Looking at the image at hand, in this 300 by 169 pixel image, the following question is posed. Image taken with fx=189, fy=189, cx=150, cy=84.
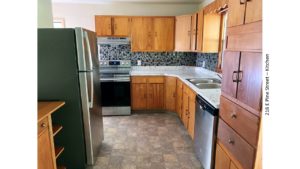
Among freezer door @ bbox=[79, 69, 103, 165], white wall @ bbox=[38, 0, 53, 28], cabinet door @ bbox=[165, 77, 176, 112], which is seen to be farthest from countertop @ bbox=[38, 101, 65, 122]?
cabinet door @ bbox=[165, 77, 176, 112]

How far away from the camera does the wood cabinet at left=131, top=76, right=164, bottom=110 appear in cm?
396

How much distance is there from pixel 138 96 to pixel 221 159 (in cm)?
248

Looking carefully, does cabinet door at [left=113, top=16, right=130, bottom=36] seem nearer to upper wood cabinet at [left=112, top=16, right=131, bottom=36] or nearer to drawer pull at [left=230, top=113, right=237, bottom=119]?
upper wood cabinet at [left=112, top=16, right=131, bottom=36]

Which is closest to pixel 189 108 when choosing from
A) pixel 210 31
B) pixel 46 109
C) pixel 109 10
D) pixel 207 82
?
pixel 207 82

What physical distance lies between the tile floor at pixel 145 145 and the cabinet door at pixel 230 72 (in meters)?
1.17

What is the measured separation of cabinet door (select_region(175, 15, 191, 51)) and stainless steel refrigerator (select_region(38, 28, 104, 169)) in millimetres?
2218

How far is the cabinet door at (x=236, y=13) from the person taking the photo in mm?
1398

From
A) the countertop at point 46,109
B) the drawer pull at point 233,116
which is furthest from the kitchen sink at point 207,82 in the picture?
the countertop at point 46,109

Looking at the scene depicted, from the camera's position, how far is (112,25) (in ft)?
13.1

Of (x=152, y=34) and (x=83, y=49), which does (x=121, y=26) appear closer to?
(x=152, y=34)

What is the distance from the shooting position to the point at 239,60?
4.71ft
